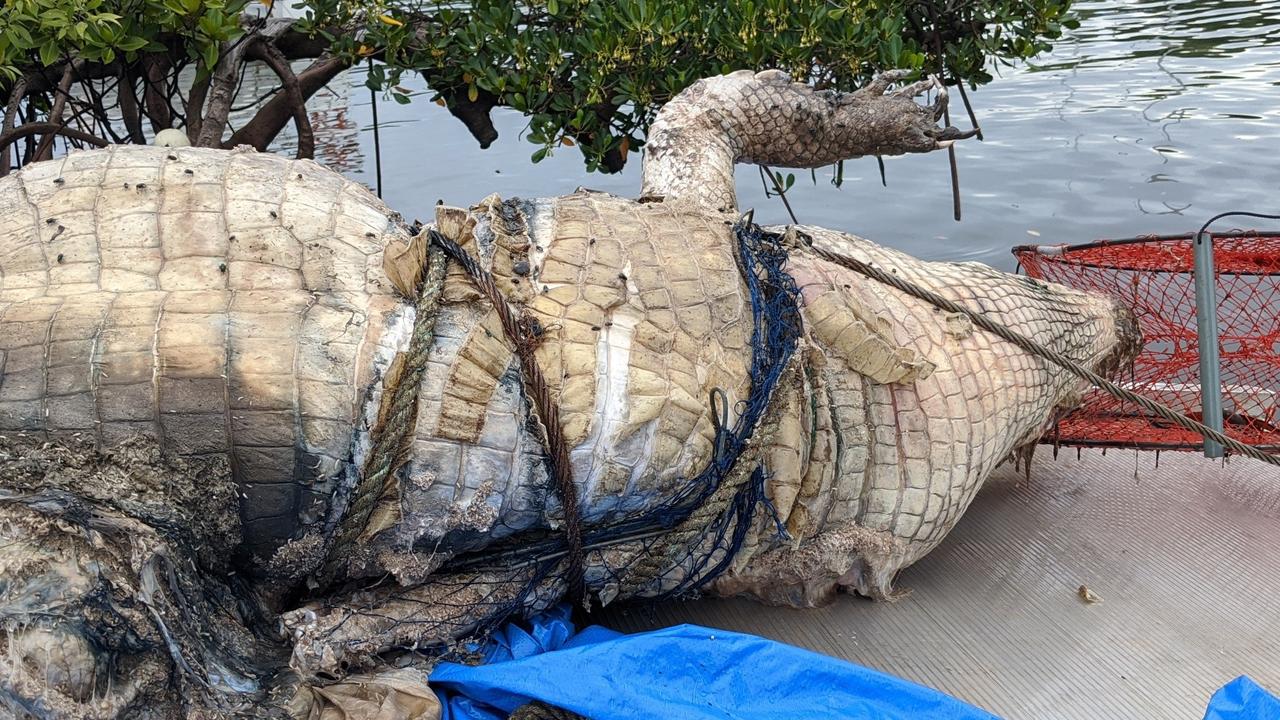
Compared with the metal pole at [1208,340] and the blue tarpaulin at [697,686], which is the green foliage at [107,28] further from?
the metal pole at [1208,340]

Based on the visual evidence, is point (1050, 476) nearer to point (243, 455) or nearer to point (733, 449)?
point (733, 449)

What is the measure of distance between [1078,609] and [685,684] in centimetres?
133

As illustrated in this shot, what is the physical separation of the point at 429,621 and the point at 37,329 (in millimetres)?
970

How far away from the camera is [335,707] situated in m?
2.03

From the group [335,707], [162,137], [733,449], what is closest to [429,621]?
[335,707]

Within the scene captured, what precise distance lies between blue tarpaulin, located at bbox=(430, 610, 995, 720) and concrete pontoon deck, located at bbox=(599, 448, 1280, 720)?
399mm

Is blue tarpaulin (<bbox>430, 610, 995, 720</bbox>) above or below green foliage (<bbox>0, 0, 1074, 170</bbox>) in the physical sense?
below

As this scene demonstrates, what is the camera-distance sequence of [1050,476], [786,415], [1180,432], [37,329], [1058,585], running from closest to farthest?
[37,329]
[786,415]
[1058,585]
[1180,432]
[1050,476]

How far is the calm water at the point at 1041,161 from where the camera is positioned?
644 centimetres

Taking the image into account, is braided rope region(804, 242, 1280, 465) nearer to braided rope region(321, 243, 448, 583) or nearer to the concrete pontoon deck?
the concrete pontoon deck

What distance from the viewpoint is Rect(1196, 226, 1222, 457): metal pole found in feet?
9.98

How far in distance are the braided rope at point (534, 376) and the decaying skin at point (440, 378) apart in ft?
0.09

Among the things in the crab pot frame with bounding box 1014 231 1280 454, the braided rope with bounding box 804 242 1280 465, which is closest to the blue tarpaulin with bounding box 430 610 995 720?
the braided rope with bounding box 804 242 1280 465

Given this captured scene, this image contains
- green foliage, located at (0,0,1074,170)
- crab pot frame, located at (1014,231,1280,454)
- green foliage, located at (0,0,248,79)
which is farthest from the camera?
green foliage, located at (0,0,1074,170)
